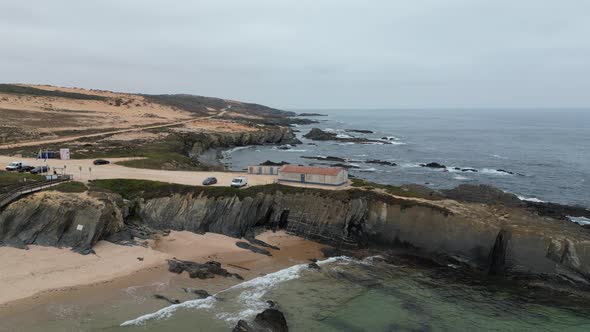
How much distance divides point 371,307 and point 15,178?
37865 millimetres

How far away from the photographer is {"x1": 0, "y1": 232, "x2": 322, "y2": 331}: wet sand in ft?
91.1

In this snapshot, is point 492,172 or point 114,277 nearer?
point 114,277

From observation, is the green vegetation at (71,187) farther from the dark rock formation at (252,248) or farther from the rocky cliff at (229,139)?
the rocky cliff at (229,139)

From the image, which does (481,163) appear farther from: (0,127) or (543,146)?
(0,127)

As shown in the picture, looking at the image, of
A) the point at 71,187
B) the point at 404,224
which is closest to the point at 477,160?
the point at 404,224

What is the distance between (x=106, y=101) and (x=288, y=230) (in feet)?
444

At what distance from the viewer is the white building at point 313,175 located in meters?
48.4

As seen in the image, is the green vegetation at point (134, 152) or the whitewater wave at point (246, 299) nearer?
the whitewater wave at point (246, 299)

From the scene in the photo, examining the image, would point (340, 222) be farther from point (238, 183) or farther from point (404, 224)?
point (238, 183)

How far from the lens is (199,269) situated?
3456 cm

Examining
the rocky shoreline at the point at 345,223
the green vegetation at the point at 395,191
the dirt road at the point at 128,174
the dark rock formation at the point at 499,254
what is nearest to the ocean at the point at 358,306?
the dark rock formation at the point at 499,254

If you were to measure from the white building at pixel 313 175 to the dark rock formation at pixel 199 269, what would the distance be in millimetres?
16518

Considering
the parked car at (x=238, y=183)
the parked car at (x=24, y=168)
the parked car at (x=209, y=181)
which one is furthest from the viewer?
the parked car at (x=24, y=168)

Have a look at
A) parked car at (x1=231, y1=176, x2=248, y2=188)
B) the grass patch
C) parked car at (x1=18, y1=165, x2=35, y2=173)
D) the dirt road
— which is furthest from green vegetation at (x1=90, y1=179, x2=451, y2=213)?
parked car at (x1=18, y1=165, x2=35, y2=173)
